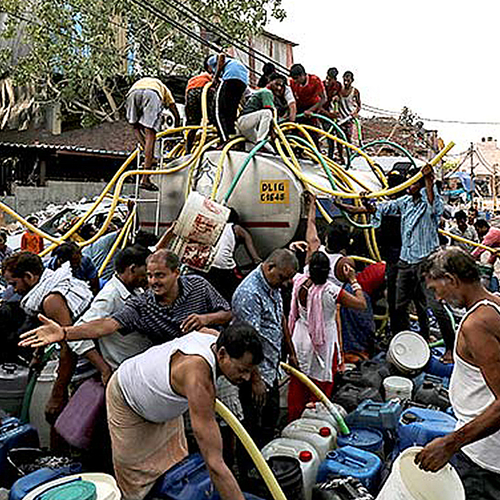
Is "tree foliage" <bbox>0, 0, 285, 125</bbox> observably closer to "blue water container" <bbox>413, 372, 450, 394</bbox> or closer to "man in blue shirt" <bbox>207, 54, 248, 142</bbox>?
"man in blue shirt" <bbox>207, 54, 248, 142</bbox>

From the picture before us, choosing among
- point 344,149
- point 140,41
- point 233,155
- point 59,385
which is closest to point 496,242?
point 344,149

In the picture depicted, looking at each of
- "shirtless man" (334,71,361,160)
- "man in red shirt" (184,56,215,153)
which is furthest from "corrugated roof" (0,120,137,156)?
"man in red shirt" (184,56,215,153)

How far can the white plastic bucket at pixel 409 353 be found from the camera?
5184 millimetres

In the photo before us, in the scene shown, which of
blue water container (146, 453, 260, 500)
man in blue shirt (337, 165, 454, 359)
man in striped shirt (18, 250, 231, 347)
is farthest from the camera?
man in blue shirt (337, 165, 454, 359)

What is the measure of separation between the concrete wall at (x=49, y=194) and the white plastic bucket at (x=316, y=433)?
41.9ft

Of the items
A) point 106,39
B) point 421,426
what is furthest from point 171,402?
point 106,39

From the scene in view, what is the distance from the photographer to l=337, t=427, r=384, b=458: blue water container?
368 cm

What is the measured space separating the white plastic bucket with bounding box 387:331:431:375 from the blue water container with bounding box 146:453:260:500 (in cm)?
281

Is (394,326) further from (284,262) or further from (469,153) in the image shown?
(469,153)

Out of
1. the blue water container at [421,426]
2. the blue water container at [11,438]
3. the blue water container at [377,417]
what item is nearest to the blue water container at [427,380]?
the blue water container at [377,417]

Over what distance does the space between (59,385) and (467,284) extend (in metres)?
2.53

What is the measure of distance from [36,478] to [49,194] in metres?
15.6

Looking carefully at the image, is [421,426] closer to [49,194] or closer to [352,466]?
[352,466]

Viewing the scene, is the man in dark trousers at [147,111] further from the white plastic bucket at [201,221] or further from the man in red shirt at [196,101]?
the white plastic bucket at [201,221]
